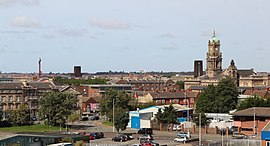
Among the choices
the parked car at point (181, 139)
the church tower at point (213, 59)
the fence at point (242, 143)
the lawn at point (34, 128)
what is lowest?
the lawn at point (34, 128)

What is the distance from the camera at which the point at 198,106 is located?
81938 mm

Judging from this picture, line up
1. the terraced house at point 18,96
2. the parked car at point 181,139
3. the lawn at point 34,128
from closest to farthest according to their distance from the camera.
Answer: the parked car at point 181,139 < the lawn at point 34,128 < the terraced house at point 18,96

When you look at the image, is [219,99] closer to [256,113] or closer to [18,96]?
[256,113]

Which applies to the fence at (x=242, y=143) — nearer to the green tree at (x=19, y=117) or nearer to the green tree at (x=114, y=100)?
the green tree at (x=19, y=117)

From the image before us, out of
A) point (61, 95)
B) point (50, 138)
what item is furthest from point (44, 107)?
point (50, 138)

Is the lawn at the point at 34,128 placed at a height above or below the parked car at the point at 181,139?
below

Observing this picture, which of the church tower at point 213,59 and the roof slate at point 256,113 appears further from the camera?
the church tower at point 213,59

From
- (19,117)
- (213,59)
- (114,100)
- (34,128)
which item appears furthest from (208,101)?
(213,59)

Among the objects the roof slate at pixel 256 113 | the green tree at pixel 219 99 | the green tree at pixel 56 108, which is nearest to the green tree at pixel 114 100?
the green tree at pixel 56 108

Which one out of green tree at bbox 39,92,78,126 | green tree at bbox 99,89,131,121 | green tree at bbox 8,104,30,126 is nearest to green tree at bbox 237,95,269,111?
green tree at bbox 99,89,131,121

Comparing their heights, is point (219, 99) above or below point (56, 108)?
above

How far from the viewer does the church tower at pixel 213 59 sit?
166 m

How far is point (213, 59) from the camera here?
166250 millimetres

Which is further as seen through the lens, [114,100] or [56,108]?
[114,100]
